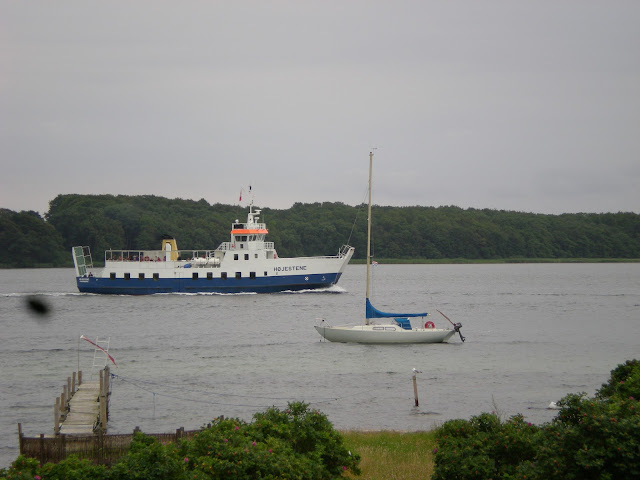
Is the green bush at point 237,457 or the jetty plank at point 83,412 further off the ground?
the green bush at point 237,457

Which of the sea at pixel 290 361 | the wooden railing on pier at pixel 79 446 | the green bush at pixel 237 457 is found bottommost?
the sea at pixel 290 361

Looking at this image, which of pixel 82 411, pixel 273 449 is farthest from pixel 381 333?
→ pixel 273 449

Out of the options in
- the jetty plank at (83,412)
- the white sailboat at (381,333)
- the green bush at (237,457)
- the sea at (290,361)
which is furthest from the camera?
the white sailboat at (381,333)

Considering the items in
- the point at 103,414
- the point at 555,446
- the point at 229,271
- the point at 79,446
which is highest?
the point at 229,271

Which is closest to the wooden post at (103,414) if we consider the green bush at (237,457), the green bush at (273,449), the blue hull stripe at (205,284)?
the green bush at (237,457)

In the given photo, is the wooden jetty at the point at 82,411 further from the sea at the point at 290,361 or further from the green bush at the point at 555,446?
the green bush at the point at 555,446

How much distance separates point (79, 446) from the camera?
17.4 meters

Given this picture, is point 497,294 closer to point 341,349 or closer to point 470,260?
point 341,349

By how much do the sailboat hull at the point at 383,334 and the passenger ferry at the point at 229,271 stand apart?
2920 cm

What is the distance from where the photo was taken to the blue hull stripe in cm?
7456

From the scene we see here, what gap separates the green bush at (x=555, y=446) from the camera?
11.6 metres

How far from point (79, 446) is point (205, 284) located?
57689 millimetres

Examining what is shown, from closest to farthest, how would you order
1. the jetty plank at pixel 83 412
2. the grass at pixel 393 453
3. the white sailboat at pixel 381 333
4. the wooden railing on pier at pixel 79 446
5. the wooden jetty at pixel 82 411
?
the wooden railing on pier at pixel 79 446
the grass at pixel 393 453
the wooden jetty at pixel 82 411
the jetty plank at pixel 83 412
the white sailboat at pixel 381 333

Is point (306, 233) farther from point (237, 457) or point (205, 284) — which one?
point (237, 457)
